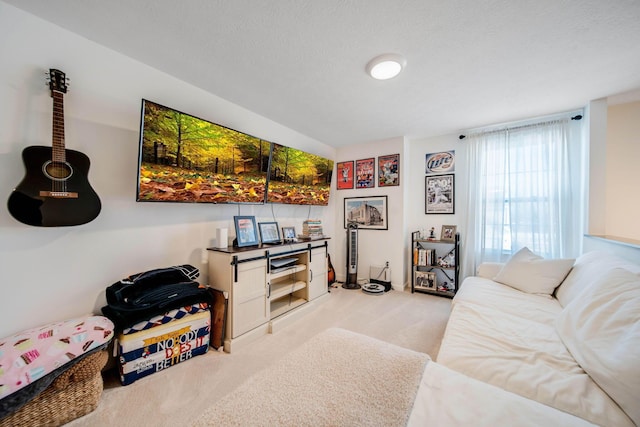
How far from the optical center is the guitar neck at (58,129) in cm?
148

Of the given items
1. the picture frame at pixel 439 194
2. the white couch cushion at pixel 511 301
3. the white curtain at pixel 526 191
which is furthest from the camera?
the picture frame at pixel 439 194

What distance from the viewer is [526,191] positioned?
311 centimetres

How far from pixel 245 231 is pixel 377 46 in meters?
2.09

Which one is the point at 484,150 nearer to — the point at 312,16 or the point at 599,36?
the point at 599,36

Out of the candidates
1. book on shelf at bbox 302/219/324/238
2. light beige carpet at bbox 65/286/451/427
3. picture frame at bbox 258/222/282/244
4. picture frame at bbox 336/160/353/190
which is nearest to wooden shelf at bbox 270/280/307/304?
light beige carpet at bbox 65/286/451/427

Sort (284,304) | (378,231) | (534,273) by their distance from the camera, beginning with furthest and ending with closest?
(378,231), (284,304), (534,273)

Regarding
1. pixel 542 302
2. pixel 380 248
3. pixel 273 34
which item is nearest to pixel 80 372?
pixel 273 34

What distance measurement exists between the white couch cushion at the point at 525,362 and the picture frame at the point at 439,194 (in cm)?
231

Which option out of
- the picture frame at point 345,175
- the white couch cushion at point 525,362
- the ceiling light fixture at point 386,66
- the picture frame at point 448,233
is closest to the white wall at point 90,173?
the ceiling light fixture at point 386,66

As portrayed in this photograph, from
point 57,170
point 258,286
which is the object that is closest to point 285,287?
point 258,286

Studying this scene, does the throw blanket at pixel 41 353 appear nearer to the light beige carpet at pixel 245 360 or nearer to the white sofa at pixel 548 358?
the light beige carpet at pixel 245 360

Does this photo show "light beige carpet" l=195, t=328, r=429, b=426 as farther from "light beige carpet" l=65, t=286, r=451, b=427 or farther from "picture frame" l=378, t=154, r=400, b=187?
"picture frame" l=378, t=154, r=400, b=187

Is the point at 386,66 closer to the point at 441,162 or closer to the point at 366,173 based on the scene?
the point at 366,173

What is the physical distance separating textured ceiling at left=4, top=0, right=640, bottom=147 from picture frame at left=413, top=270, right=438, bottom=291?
96.5 inches
